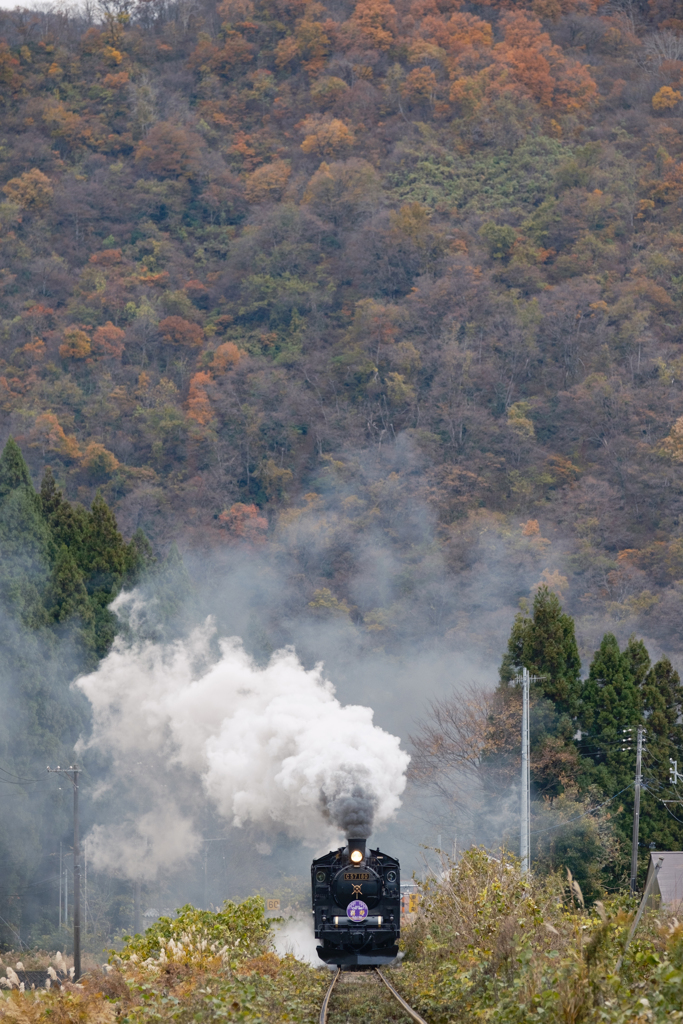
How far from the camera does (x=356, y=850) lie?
24.4m

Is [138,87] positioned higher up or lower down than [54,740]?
→ higher up

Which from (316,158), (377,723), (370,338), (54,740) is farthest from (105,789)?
(316,158)

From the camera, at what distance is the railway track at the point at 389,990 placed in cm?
1723

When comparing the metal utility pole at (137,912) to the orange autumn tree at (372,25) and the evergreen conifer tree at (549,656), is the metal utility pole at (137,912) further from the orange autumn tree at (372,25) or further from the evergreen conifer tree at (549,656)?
the orange autumn tree at (372,25)

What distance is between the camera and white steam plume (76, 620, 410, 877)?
27.4m

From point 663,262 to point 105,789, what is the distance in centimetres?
8219

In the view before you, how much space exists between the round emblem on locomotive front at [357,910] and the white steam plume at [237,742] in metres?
2.08

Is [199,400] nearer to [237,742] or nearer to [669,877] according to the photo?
[237,742]

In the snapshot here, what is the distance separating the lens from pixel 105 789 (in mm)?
A: 42875

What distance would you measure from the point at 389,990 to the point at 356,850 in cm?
354

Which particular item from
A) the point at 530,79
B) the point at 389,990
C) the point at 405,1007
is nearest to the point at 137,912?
the point at 389,990

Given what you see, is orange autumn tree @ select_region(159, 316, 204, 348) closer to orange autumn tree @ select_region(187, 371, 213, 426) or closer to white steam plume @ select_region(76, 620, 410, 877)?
orange autumn tree @ select_region(187, 371, 213, 426)

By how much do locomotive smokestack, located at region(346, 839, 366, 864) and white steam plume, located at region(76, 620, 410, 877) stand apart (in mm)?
1218

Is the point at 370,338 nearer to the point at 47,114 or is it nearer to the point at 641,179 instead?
the point at 641,179
